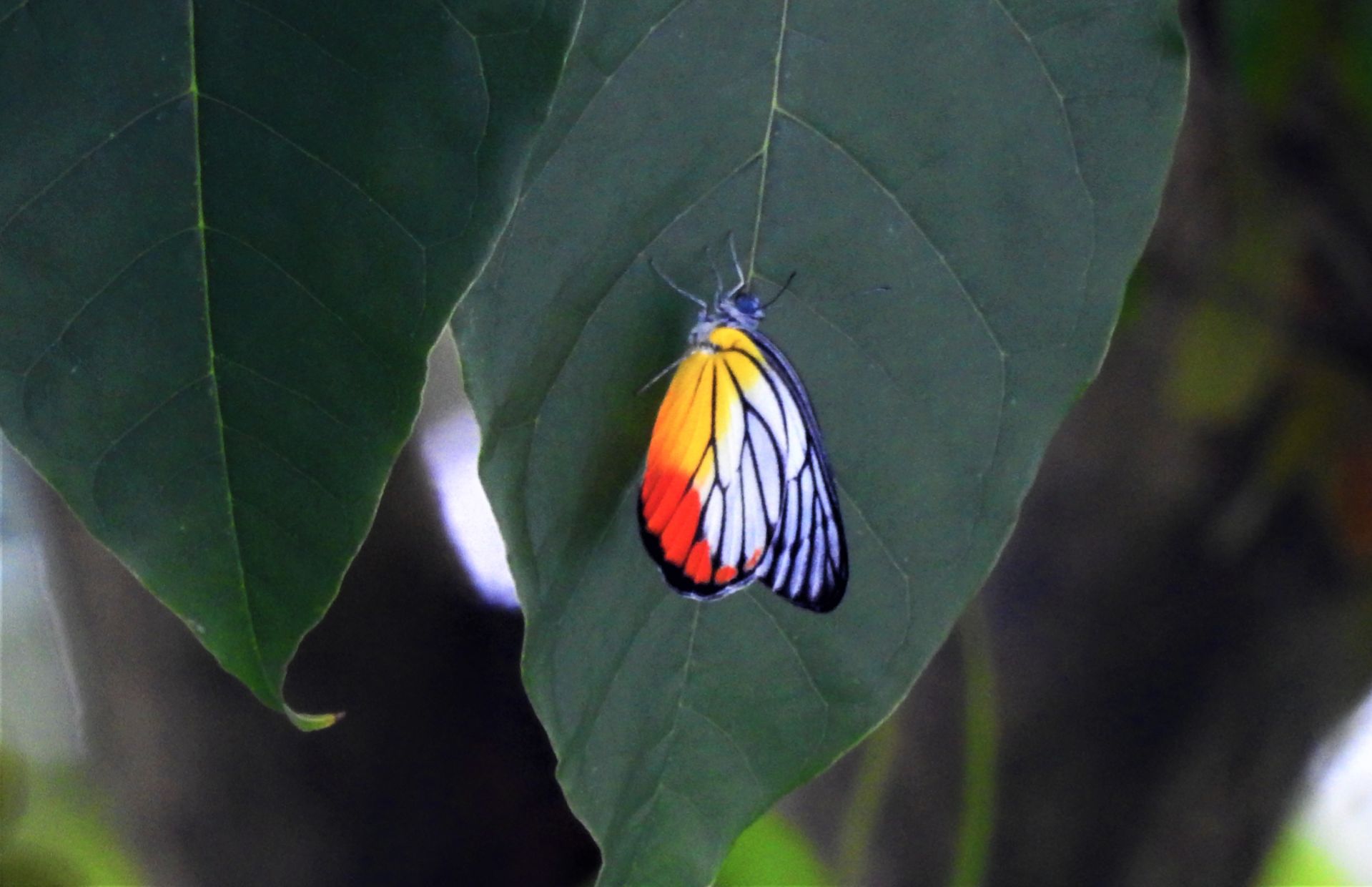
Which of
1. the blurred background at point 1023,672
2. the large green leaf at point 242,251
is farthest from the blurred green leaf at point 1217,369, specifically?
the large green leaf at point 242,251

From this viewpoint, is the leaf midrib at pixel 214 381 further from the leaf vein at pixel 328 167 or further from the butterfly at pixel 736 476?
the butterfly at pixel 736 476

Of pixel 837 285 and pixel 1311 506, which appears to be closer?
pixel 837 285

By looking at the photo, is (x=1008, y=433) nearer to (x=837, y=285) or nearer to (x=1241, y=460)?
(x=837, y=285)

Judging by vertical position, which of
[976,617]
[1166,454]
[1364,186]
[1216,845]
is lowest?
[1216,845]

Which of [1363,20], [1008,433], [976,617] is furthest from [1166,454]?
[1008,433]

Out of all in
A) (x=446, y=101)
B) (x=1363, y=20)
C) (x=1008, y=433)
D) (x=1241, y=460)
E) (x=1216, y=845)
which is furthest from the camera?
(x=1216, y=845)

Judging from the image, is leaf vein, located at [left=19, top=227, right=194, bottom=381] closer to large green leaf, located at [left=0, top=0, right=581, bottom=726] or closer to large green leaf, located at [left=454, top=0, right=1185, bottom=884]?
large green leaf, located at [left=0, top=0, right=581, bottom=726]

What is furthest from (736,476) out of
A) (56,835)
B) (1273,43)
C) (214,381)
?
(56,835)

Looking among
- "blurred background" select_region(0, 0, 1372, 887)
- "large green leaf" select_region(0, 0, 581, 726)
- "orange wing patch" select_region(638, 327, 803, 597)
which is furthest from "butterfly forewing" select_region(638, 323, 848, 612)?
"blurred background" select_region(0, 0, 1372, 887)
